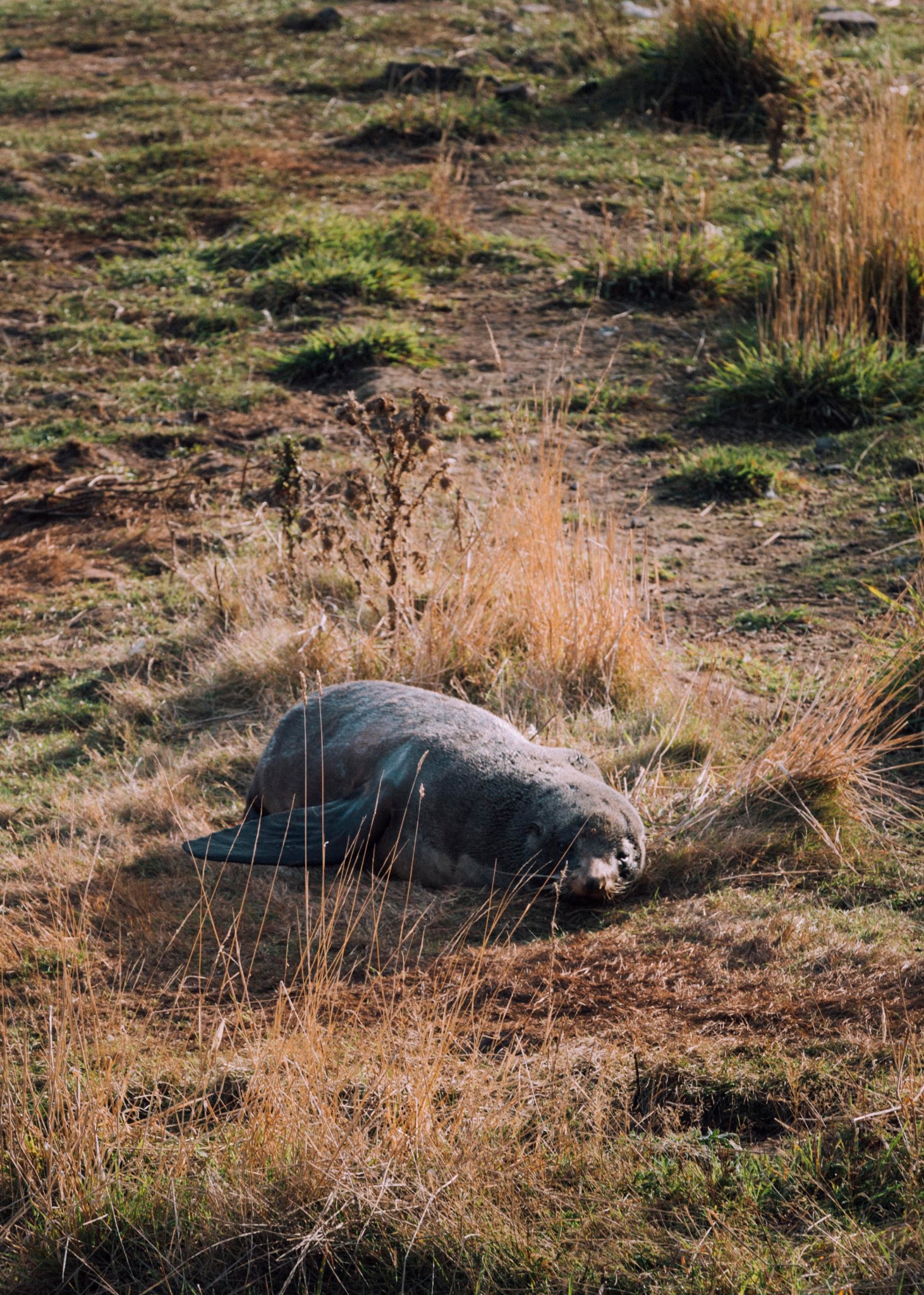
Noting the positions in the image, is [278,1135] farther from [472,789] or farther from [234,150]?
[234,150]

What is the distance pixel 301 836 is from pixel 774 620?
297 centimetres

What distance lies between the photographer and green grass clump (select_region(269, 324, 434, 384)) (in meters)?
9.27

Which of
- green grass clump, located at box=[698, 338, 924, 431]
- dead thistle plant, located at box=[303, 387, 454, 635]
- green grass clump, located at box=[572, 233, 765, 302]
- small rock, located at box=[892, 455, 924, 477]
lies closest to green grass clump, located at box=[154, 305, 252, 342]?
green grass clump, located at box=[572, 233, 765, 302]

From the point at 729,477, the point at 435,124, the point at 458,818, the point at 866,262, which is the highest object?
the point at 435,124

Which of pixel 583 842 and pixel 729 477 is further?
pixel 729 477

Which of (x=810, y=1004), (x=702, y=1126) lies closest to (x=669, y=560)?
(x=810, y=1004)

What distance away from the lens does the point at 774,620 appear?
253 inches

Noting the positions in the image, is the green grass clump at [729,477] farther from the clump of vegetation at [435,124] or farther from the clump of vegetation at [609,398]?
the clump of vegetation at [435,124]

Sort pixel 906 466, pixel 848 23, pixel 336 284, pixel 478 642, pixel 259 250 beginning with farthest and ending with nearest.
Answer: pixel 848 23 → pixel 259 250 → pixel 336 284 → pixel 906 466 → pixel 478 642

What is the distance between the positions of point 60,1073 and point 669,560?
187 inches

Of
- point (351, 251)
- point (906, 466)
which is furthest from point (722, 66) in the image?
point (906, 466)

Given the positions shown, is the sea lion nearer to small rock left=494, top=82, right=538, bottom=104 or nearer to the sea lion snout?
the sea lion snout

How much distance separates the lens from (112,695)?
6.14 m

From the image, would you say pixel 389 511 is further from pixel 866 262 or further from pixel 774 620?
pixel 866 262
